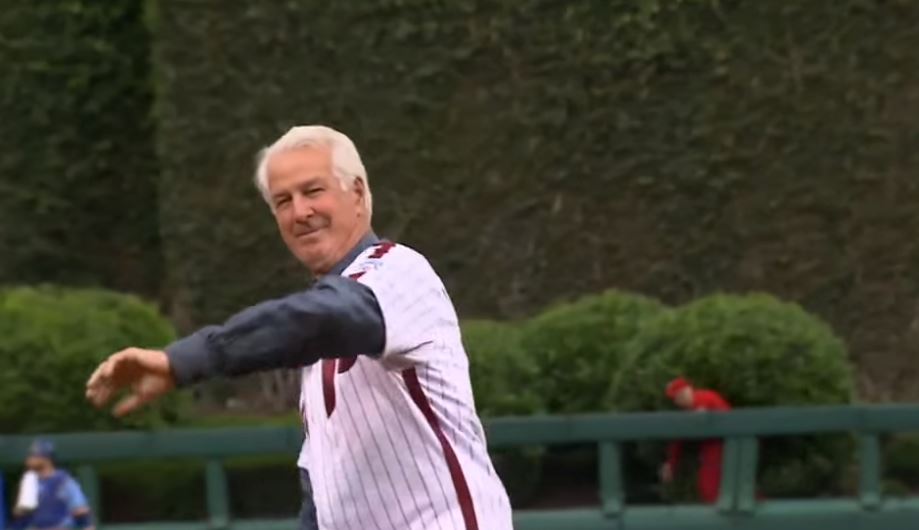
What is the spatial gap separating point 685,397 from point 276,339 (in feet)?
27.4

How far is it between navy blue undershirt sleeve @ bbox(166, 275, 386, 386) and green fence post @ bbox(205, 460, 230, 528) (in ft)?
24.5

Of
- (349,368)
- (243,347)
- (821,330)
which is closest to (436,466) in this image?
(349,368)

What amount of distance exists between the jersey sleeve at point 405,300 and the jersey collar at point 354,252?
0.16ft

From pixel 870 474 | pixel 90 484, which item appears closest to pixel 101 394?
pixel 90 484

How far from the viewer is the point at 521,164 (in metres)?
15.5

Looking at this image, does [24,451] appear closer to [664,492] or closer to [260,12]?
[664,492]

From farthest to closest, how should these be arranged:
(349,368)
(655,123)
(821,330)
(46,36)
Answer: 1. (46,36)
2. (655,123)
3. (821,330)
4. (349,368)

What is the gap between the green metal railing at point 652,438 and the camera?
1084 cm

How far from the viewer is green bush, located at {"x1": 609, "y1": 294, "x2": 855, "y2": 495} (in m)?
11.9

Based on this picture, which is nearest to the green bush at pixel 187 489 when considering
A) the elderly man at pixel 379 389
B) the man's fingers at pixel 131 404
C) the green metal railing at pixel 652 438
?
the green metal railing at pixel 652 438

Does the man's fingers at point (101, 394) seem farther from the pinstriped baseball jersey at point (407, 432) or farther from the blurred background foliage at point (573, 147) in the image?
the blurred background foliage at point (573, 147)

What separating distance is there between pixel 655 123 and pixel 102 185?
15.6ft

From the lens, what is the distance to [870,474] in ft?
35.6

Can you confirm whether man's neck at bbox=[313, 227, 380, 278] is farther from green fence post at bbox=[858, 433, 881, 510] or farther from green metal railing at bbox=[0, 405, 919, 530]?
green fence post at bbox=[858, 433, 881, 510]
